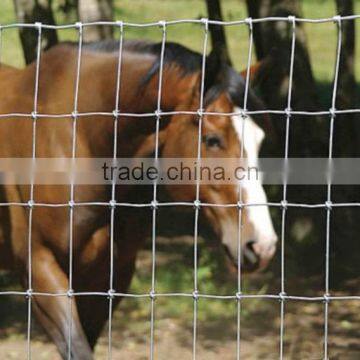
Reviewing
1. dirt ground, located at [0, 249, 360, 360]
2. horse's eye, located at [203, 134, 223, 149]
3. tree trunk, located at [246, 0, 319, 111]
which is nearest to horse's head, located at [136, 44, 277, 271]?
horse's eye, located at [203, 134, 223, 149]

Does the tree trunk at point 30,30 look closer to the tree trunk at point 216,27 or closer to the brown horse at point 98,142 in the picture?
the tree trunk at point 216,27

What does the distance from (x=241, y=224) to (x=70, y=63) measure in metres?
1.08

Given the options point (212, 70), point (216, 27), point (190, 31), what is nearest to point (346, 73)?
point (216, 27)

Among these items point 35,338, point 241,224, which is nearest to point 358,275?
point 35,338

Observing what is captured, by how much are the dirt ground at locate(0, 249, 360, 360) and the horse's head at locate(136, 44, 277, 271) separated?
1.88 metres

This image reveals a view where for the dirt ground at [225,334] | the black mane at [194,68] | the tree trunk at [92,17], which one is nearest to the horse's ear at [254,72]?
the black mane at [194,68]

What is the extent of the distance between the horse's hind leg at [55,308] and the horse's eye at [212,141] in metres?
0.83

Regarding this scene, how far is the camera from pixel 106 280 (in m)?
Answer: 4.43

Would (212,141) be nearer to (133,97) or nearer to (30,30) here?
(133,97)

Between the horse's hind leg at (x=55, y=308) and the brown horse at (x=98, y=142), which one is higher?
the brown horse at (x=98, y=142)

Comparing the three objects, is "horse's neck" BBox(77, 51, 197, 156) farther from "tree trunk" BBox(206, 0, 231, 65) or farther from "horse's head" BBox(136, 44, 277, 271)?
"tree trunk" BBox(206, 0, 231, 65)

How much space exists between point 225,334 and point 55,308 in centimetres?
209

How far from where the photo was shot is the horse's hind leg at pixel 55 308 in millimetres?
4066

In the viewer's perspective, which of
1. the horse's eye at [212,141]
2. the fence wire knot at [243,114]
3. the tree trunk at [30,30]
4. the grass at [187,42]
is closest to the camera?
the fence wire knot at [243,114]
